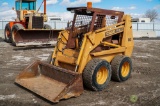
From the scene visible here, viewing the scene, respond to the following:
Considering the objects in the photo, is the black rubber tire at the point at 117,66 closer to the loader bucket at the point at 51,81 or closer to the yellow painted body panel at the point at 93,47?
the yellow painted body panel at the point at 93,47

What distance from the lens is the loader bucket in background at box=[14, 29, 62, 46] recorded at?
483 inches

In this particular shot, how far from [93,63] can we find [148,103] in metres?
1.52

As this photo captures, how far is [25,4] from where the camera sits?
1498cm

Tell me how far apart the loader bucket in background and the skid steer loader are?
6.39 meters

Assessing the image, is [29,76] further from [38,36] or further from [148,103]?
[38,36]

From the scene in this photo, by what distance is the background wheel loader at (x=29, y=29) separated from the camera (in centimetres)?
1233

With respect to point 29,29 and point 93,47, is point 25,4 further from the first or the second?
point 93,47

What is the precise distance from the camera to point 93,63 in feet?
17.4

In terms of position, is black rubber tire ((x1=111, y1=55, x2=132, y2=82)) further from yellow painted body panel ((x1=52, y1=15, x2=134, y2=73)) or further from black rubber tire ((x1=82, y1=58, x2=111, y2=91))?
black rubber tire ((x1=82, y1=58, x2=111, y2=91))

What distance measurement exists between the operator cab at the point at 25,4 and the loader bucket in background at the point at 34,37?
9.57ft

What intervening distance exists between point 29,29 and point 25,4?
3.45 metres

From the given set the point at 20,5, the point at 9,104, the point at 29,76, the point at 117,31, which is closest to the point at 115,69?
the point at 117,31

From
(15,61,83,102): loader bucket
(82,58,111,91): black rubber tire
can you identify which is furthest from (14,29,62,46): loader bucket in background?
(82,58,111,91): black rubber tire

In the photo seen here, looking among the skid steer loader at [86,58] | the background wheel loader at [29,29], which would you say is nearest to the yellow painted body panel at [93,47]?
the skid steer loader at [86,58]
